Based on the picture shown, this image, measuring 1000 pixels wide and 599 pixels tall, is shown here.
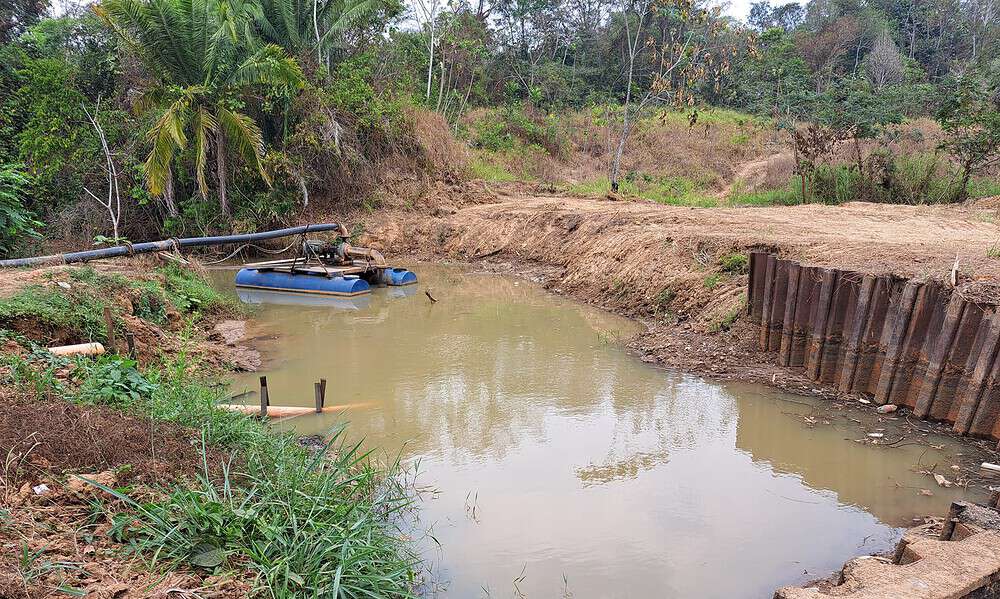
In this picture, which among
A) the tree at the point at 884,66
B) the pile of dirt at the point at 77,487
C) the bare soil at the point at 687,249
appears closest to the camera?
the pile of dirt at the point at 77,487

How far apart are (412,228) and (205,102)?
6.09 meters

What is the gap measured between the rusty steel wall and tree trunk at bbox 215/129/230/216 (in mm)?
13757

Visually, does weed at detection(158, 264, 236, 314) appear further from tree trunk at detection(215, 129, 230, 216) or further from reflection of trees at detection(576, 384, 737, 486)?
reflection of trees at detection(576, 384, 737, 486)

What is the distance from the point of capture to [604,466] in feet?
18.0

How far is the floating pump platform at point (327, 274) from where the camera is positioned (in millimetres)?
12773

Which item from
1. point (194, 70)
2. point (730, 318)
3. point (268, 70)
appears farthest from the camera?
point (194, 70)

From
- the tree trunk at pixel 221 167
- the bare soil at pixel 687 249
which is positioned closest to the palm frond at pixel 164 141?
the tree trunk at pixel 221 167

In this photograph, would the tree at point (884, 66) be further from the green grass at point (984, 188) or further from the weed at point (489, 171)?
the weed at point (489, 171)

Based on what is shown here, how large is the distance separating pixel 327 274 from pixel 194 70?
706 centimetres

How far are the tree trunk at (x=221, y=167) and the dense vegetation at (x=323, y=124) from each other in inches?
2.2

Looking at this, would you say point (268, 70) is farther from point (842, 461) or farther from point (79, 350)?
point (842, 461)

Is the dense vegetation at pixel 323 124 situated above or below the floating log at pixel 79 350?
above

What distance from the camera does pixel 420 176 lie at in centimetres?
2056

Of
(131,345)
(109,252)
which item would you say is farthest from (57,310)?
(109,252)
